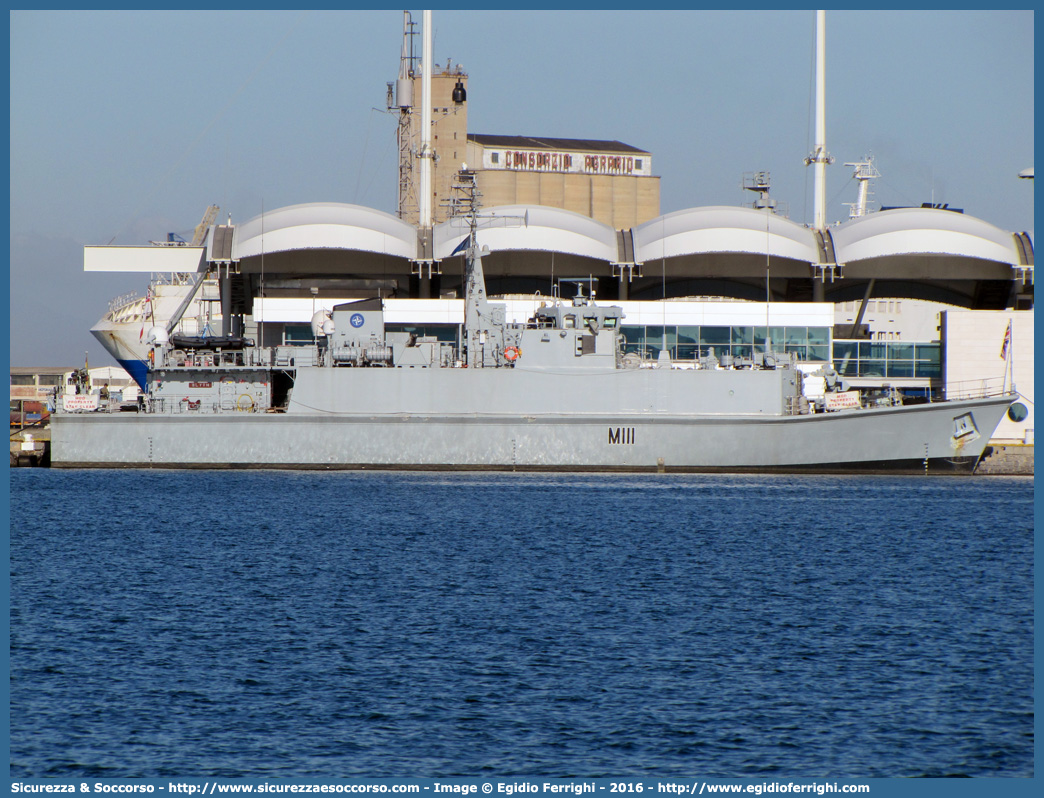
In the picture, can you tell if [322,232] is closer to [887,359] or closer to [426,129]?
[426,129]

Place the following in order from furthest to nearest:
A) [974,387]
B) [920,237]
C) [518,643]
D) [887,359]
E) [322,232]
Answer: [920,237] < [322,232] < [887,359] < [974,387] < [518,643]

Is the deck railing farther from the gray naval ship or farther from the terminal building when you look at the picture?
the gray naval ship

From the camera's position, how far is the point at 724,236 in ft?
166

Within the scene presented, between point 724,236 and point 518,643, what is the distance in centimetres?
3883

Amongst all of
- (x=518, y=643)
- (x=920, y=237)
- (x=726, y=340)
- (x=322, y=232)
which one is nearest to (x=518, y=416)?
(x=726, y=340)

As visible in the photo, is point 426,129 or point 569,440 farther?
point 426,129

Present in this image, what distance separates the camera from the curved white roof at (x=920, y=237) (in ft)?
166

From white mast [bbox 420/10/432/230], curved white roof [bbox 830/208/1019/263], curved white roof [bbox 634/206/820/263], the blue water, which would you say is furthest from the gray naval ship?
curved white roof [bbox 830/208/1019/263]

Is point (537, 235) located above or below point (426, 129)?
below

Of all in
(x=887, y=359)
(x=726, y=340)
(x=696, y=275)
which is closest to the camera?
(x=726, y=340)

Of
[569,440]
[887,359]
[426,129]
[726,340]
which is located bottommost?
[569,440]

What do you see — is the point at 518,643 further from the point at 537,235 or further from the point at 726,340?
the point at 537,235

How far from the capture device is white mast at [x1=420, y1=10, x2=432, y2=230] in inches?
1999

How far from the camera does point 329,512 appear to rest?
2689 cm
